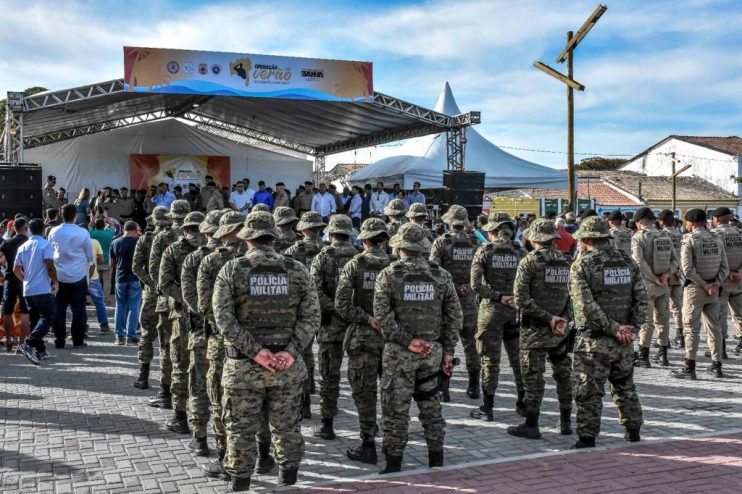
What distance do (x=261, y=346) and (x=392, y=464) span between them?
1.45 metres

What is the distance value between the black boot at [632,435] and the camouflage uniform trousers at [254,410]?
2991 mm

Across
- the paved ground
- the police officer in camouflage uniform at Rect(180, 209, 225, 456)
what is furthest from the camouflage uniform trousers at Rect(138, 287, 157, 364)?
the police officer in camouflage uniform at Rect(180, 209, 225, 456)

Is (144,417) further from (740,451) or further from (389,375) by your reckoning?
(740,451)

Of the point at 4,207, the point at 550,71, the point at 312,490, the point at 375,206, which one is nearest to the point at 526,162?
the point at 375,206

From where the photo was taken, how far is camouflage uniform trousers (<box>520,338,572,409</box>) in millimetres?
6039

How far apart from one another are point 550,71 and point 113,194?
13071mm

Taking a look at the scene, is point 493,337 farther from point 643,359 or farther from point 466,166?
point 466,166

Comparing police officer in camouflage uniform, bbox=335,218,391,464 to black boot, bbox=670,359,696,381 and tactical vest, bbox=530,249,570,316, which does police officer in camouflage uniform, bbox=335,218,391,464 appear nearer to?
tactical vest, bbox=530,249,570,316

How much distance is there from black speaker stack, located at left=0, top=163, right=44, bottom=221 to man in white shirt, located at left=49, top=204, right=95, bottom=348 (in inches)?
177

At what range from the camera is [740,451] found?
5566 mm

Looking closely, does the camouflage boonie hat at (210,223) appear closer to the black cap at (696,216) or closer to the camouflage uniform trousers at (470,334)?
the camouflage uniform trousers at (470,334)

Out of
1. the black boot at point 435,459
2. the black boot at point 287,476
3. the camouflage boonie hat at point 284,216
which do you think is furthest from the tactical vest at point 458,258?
the black boot at point 287,476

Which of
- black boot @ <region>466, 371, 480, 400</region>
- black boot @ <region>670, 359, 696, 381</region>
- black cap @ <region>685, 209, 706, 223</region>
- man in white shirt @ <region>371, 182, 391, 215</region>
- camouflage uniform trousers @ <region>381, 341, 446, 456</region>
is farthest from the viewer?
man in white shirt @ <region>371, 182, 391, 215</region>

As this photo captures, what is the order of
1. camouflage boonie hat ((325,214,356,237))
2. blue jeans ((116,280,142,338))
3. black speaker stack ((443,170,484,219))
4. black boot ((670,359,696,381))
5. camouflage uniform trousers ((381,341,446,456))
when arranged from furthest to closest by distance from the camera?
black speaker stack ((443,170,484,219)) → blue jeans ((116,280,142,338)) → black boot ((670,359,696,381)) → camouflage boonie hat ((325,214,356,237)) → camouflage uniform trousers ((381,341,446,456))
